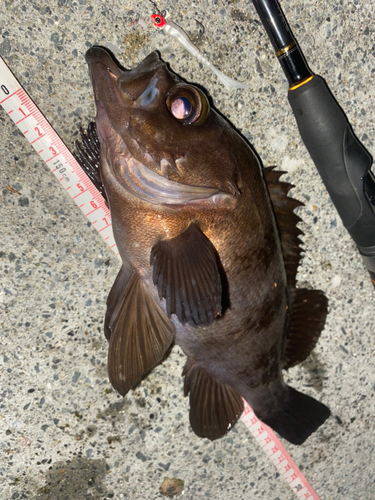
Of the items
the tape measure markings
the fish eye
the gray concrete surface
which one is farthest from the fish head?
the tape measure markings

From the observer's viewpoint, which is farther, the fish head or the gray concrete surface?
the gray concrete surface

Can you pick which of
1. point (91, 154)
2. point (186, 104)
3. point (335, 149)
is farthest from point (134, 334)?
point (335, 149)

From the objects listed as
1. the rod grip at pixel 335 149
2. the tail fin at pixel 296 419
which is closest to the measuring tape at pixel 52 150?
the rod grip at pixel 335 149

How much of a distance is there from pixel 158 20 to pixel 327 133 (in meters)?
0.87

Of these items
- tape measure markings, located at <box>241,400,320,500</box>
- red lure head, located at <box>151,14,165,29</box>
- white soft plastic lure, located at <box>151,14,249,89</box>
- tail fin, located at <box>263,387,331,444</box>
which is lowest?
tape measure markings, located at <box>241,400,320,500</box>

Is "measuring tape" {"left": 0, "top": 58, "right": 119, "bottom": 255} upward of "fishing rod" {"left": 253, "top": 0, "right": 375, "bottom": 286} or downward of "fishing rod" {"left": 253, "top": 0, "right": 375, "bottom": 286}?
upward

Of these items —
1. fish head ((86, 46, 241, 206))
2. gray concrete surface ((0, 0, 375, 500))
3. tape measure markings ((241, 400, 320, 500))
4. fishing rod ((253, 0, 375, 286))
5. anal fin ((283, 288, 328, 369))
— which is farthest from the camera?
tape measure markings ((241, 400, 320, 500))

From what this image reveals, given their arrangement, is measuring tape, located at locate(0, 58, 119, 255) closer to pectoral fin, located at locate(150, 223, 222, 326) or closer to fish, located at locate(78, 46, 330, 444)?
fish, located at locate(78, 46, 330, 444)

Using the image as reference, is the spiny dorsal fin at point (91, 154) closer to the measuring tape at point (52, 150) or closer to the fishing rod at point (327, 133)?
the measuring tape at point (52, 150)

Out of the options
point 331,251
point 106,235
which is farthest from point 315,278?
point 106,235

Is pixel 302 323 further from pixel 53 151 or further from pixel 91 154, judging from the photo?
pixel 53 151

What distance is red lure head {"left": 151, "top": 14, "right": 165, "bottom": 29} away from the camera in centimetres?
162

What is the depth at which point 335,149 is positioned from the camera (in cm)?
153

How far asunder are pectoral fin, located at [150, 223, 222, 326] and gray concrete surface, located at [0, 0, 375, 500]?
22.5 inches
